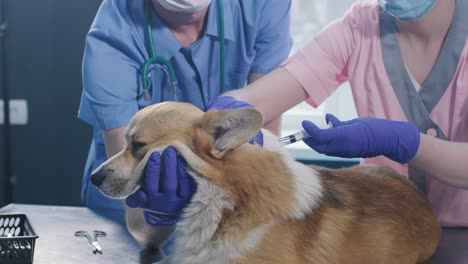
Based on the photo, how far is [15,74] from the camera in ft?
11.0

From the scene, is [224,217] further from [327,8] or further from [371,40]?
[327,8]

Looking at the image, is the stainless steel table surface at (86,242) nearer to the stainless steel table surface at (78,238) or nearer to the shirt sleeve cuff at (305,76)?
the stainless steel table surface at (78,238)

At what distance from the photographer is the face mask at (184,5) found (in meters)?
1.70

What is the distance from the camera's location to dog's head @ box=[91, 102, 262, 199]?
1.19m

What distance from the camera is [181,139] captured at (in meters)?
1.21

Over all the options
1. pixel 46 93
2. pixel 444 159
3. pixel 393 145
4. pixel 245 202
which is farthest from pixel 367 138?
pixel 46 93

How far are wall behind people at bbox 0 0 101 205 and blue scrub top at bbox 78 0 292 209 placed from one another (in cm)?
134

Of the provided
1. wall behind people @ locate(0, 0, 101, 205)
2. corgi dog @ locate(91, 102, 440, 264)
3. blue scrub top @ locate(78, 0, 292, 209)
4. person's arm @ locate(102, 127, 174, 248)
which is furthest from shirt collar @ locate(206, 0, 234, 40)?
wall behind people @ locate(0, 0, 101, 205)

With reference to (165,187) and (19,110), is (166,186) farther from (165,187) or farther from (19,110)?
(19,110)

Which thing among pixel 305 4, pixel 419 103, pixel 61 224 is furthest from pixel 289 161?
pixel 305 4

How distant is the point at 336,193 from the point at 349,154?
114 mm

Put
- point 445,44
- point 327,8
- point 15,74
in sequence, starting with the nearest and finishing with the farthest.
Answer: point 445,44 < point 327,8 < point 15,74

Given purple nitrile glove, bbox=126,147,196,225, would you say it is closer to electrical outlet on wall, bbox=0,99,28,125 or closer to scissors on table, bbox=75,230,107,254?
scissors on table, bbox=75,230,107,254

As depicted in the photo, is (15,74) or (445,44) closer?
(445,44)
